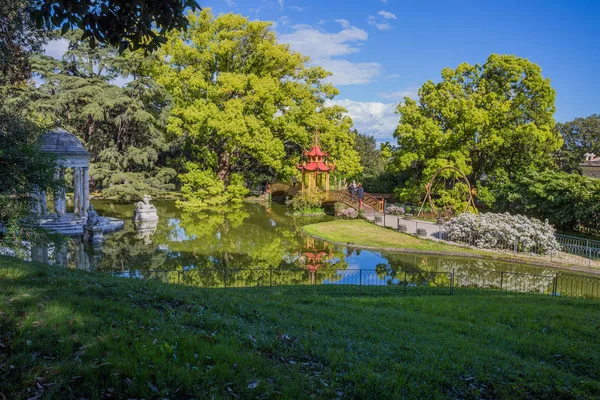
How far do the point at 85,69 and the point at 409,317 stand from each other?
3403cm

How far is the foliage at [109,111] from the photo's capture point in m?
30.9

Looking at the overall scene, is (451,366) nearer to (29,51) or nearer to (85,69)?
(29,51)

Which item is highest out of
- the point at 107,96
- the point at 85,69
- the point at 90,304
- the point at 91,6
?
the point at 85,69

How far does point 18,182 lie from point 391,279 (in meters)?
12.0

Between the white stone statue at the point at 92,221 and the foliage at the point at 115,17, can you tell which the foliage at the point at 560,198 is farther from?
the white stone statue at the point at 92,221

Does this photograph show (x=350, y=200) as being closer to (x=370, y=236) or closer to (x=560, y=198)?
(x=370, y=236)

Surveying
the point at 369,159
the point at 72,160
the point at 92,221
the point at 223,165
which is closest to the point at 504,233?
the point at 92,221

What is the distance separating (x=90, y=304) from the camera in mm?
5434

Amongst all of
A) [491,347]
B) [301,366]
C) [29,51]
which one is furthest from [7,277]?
[29,51]

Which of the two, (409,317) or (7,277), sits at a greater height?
(7,277)

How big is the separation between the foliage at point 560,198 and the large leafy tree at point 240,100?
49.5ft

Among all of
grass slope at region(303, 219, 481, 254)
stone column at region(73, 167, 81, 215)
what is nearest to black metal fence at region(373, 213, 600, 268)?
grass slope at region(303, 219, 481, 254)

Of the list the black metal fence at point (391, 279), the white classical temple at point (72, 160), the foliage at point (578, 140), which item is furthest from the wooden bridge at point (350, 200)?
the foliage at point (578, 140)

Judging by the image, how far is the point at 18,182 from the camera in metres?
10.8
